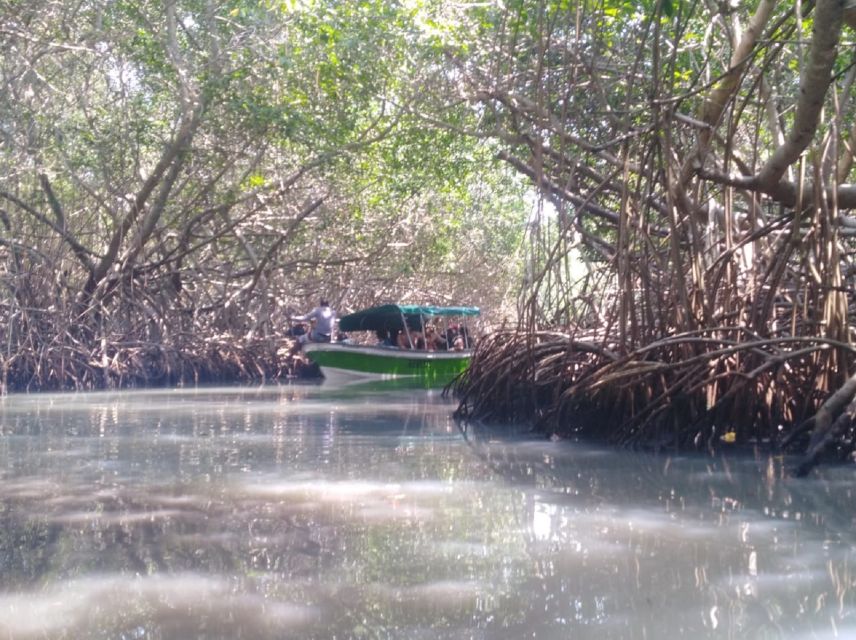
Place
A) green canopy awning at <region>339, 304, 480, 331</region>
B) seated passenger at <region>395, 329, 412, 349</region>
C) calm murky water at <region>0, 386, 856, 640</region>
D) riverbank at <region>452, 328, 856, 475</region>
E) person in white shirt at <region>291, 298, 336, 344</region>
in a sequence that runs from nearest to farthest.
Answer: calm murky water at <region>0, 386, 856, 640</region> < riverbank at <region>452, 328, 856, 475</region> < green canopy awning at <region>339, 304, 480, 331</region> < person in white shirt at <region>291, 298, 336, 344</region> < seated passenger at <region>395, 329, 412, 349</region>

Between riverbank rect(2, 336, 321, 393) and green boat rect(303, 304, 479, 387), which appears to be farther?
green boat rect(303, 304, 479, 387)

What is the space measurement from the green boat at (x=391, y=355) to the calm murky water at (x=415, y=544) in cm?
826

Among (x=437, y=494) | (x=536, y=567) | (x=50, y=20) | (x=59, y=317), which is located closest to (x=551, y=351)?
(x=437, y=494)

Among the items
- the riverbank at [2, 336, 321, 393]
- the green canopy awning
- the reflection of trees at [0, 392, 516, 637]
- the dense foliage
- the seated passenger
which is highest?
the dense foliage

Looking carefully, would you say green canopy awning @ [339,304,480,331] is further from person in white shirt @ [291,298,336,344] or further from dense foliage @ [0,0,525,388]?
dense foliage @ [0,0,525,388]

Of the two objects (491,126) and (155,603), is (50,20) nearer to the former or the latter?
(491,126)

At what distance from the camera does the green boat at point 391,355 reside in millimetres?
14297

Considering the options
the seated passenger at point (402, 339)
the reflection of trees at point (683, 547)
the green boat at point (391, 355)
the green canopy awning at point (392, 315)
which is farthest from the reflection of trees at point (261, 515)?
the seated passenger at point (402, 339)

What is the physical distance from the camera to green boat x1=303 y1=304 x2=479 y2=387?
14.3 meters

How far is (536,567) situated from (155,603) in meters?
1.12

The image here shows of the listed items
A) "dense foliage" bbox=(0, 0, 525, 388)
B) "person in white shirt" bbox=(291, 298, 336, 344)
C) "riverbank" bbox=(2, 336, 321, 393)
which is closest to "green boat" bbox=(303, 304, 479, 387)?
"person in white shirt" bbox=(291, 298, 336, 344)

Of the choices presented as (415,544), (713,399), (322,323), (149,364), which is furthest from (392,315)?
(415,544)

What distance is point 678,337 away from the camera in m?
5.44

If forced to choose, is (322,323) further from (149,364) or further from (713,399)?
(713,399)
